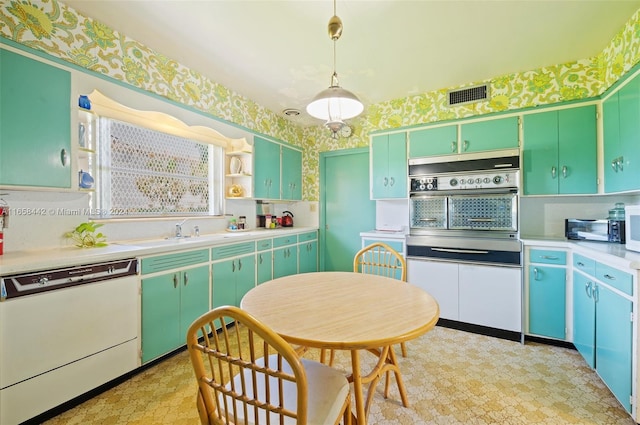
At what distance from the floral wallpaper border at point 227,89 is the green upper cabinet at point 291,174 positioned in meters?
0.28

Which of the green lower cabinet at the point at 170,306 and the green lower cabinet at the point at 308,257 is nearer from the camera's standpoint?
the green lower cabinet at the point at 170,306

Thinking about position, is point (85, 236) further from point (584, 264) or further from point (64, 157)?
point (584, 264)

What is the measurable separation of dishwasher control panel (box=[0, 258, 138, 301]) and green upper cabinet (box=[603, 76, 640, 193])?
3.57 meters

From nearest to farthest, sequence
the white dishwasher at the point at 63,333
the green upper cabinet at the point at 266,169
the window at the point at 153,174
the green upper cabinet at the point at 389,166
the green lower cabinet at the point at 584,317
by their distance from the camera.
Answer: the white dishwasher at the point at 63,333 → the green lower cabinet at the point at 584,317 → the window at the point at 153,174 → the green upper cabinet at the point at 389,166 → the green upper cabinet at the point at 266,169

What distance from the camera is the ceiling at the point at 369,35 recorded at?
1.89 meters

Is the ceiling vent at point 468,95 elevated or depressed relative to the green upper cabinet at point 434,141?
elevated

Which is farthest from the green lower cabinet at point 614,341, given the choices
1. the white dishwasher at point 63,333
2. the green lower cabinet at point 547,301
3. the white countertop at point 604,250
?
the white dishwasher at point 63,333

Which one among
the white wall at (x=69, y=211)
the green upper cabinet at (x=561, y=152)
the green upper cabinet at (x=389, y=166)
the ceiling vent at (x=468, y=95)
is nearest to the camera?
the white wall at (x=69, y=211)

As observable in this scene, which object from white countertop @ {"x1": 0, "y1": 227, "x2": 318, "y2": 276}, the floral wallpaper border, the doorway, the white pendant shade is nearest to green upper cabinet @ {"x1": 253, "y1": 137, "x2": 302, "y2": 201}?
the floral wallpaper border

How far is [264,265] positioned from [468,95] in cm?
300

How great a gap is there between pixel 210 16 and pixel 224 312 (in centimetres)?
215

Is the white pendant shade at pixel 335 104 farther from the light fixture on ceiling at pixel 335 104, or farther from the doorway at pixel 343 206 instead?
the doorway at pixel 343 206

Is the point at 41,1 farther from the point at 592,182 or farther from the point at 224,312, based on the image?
the point at 592,182

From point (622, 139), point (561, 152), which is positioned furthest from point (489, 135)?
point (622, 139)
